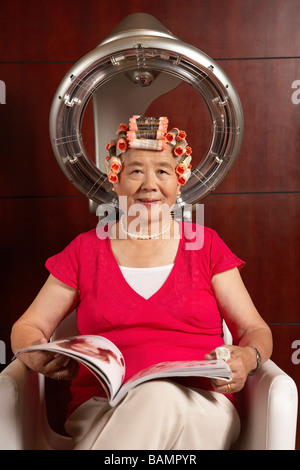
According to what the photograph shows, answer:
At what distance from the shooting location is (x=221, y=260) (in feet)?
5.15

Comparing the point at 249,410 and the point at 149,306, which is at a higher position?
the point at 149,306

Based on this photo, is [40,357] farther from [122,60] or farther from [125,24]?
[125,24]

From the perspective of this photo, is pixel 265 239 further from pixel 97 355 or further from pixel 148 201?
pixel 97 355

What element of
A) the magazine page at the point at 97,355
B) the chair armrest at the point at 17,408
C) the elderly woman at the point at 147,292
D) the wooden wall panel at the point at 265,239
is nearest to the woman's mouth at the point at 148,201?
the elderly woman at the point at 147,292

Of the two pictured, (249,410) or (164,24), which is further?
(164,24)

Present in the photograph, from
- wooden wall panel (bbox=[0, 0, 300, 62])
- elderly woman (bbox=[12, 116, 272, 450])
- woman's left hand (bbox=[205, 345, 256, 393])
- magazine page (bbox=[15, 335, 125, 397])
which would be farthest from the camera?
wooden wall panel (bbox=[0, 0, 300, 62])

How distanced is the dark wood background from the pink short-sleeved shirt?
0.63m

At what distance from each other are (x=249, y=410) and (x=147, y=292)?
0.39 m

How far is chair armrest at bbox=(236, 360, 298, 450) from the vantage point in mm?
1270

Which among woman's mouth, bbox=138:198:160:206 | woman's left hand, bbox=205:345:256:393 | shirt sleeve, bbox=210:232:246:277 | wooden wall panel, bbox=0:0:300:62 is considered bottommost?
woman's left hand, bbox=205:345:256:393

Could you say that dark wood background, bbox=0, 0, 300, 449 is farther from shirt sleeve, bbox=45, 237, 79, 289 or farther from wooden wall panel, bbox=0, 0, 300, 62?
shirt sleeve, bbox=45, 237, 79, 289

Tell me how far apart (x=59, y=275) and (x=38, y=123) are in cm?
84

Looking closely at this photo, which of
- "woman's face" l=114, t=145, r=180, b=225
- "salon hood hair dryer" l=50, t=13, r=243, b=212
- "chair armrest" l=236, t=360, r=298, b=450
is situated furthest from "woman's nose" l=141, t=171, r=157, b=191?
"chair armrest" l=236, t=360, r=298, b=450

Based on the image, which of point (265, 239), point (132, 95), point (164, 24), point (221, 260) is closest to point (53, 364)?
point (221, 260)
